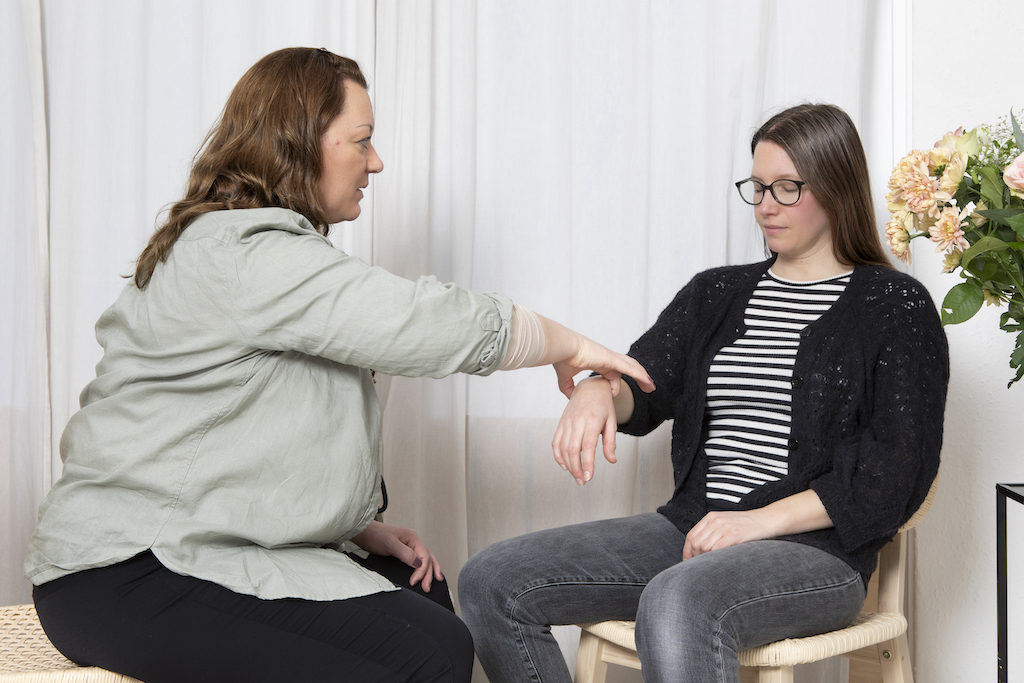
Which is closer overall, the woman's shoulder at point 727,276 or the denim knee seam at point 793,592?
the denim knee seam at point 793,592

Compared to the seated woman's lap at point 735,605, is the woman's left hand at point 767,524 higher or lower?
higher

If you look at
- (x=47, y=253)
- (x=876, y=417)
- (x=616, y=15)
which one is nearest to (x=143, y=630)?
(x=876, y=417)

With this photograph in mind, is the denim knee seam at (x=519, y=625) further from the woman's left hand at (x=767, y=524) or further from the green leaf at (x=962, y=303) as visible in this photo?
the green leaf at (x=962, y=303)

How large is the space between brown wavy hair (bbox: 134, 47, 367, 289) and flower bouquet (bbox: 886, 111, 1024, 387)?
0.80 meters

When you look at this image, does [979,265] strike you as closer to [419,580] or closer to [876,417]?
[876,417]

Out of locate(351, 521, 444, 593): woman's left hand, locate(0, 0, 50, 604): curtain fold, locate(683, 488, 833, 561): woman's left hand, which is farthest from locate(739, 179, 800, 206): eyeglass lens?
locate(0, 0, 50, 604): curtain fold

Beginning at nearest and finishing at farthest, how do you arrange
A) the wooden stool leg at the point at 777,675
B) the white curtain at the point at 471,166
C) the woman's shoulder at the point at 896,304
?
the wooden stool leg at the point at 777,675
the woman's shoulder at the point at 896,304
the white curtain at the point at 471,166

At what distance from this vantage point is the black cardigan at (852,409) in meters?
1.25

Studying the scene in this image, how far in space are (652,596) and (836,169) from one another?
785 mm

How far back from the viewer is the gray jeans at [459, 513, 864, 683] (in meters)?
1.13

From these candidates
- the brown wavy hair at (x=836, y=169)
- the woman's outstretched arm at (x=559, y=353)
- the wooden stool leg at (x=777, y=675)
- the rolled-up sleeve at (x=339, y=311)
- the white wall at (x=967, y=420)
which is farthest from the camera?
the white wall at (x=967, y=420)

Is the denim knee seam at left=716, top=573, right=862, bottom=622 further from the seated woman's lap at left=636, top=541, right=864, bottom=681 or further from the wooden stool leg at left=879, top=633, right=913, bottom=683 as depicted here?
the wooden stool leg at left=879, top=633, right=913, bottom=683

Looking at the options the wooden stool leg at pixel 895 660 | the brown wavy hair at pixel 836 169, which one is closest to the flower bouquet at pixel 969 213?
the brown wavy hair at pixel 836 169

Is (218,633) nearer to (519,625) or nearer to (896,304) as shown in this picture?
(519,625)
